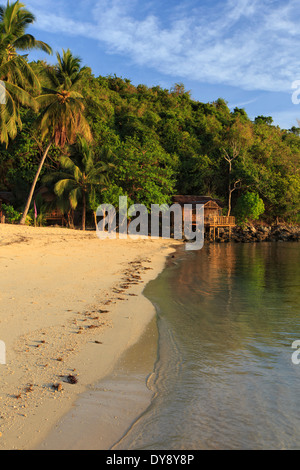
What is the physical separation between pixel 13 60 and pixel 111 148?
12.9 m

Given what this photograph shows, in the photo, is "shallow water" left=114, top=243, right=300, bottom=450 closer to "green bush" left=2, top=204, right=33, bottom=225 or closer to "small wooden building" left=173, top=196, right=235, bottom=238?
"green bush" left=2, top=204, right=33, bottom=225

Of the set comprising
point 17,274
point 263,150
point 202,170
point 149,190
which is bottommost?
point 17,274

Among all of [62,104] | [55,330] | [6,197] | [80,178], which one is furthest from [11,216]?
[55,330]

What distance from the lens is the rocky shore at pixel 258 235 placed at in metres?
36.9

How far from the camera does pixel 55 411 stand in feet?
10.9

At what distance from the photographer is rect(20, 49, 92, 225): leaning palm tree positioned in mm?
23078

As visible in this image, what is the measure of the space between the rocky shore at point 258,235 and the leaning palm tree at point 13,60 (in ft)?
76.6

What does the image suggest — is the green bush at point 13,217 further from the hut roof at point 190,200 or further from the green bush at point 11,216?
the hut roof at point 190,200

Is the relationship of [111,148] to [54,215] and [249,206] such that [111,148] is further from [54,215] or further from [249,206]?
[249,206]

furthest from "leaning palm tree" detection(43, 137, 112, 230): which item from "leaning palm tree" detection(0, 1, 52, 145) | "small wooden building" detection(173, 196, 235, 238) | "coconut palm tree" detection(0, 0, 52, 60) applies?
"small wooden building" detection(173, 196, 235, 238)

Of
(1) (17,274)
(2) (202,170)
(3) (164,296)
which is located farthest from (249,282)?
(2) (202,170)

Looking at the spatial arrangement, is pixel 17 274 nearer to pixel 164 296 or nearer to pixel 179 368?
pixel 164 296

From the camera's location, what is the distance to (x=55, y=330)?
5586mm

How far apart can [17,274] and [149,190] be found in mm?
21266
